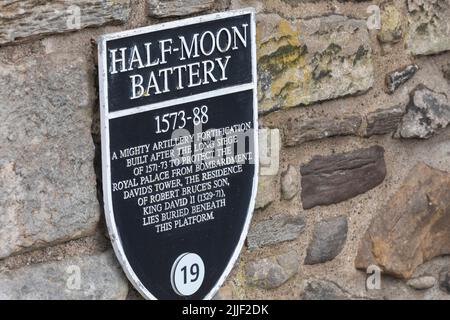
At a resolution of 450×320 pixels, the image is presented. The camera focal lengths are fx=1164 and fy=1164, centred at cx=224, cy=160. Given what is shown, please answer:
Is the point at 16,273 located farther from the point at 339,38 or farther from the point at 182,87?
the point at 339,38

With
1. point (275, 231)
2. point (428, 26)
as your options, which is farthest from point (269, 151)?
point (428, 26)

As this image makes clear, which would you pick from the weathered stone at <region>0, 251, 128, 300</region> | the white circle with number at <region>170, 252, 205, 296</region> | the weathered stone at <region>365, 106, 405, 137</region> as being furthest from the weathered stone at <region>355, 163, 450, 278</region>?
the weathered stone at <region>0, 251, 128, 300</region>

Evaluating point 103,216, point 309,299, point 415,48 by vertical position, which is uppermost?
point 415,48

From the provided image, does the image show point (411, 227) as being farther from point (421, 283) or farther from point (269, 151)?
point (269, 151)

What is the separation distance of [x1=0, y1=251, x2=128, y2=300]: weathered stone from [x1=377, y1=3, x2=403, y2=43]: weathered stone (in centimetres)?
85

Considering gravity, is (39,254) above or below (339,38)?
below

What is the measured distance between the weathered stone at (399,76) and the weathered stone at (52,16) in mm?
754

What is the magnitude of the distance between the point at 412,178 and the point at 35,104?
106 centimetres

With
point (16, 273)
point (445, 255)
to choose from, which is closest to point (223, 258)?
point (16, 273)

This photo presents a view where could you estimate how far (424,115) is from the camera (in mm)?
2787

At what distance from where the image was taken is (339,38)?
262cm

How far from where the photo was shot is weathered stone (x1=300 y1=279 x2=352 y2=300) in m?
2.69

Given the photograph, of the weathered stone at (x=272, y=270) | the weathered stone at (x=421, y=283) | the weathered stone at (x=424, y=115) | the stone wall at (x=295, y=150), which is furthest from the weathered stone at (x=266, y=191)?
the weathered stone at (x=421, y=283)

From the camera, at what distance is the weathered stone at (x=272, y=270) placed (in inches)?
101
